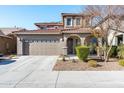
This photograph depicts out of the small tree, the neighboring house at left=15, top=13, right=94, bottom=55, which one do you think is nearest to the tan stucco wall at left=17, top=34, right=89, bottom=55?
the neighboring house at left=15, top=13, right=94, bottom=55

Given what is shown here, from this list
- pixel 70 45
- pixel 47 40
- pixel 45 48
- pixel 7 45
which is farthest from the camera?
pixel 7 45

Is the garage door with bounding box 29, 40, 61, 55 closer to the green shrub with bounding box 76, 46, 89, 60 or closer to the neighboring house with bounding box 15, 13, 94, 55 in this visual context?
the neighboring house with bounding box 15, 13, 94, 55

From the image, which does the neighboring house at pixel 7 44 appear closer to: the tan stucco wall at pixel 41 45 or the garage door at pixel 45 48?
the tan stucco wall at pixel 41 45

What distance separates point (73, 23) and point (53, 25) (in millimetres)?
6446

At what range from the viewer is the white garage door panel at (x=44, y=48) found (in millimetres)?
25234

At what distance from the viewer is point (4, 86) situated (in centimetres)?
848

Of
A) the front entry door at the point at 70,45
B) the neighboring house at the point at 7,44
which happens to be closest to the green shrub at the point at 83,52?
the front entry door at the point at 70,45

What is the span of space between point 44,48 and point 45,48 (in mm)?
123

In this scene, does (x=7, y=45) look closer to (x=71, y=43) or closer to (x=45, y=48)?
(x=45, y=48)

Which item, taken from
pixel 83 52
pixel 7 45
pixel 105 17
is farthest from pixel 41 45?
pixel 105 17

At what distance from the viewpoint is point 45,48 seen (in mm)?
25359
